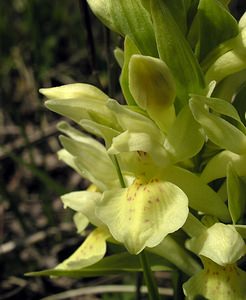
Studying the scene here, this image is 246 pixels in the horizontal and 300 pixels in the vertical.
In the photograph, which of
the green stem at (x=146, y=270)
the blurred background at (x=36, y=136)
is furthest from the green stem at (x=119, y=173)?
the blurred background at (x=36, y=136)

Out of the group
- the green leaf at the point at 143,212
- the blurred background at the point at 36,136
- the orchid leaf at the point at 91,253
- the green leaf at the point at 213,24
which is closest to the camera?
the green leaf at the point at 143,212

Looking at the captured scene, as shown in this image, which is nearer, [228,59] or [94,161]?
[228,59]

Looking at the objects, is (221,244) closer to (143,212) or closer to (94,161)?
(143,212)

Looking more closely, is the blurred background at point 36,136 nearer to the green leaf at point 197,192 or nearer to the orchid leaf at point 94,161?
the orchid leaf at point 94,161

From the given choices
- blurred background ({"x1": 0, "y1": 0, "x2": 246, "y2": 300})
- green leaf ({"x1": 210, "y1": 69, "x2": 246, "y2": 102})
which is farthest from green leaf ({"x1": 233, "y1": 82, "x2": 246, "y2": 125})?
blurred background ({"x1": 0, "y1": 0, "x2": 246, "y2": 300})

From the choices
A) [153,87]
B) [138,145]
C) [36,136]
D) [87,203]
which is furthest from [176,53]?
[36,136]

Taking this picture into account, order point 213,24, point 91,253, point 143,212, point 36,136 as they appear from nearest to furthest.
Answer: point 143,212
point 213,24
point 91,253
point 36,136

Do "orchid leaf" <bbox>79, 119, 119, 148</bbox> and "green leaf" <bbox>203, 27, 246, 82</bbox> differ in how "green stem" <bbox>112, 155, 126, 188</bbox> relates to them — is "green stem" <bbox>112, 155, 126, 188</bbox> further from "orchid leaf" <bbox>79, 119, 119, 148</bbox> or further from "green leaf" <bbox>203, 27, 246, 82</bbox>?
"green leaf" <bbox>203, 27, 246, 82</bbox>
